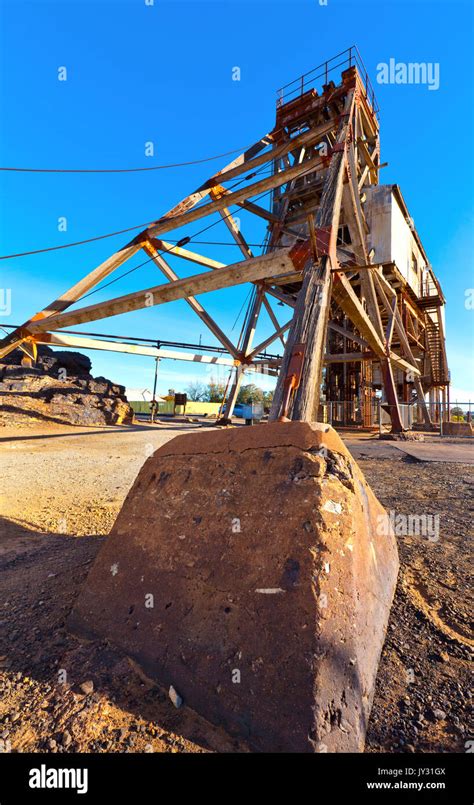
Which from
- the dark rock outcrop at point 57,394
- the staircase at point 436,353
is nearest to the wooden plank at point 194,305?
the dark rock outcrop at point 57,394

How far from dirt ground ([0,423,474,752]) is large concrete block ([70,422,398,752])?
0.31 feet

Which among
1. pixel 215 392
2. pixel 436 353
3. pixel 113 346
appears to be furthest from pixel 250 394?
pixel 113 346

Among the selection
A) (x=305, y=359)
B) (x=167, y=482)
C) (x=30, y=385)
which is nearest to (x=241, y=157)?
(x=305, y=359)

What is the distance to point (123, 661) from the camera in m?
1.50

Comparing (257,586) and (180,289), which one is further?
(180,289)

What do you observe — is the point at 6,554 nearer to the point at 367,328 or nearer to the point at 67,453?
the point at 67,453

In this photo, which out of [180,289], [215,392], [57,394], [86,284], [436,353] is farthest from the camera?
[215,392]

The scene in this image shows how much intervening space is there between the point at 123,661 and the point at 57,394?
1589 cm

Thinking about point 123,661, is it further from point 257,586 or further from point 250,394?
point 250,394

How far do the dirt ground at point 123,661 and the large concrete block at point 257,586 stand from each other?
0.10 meters

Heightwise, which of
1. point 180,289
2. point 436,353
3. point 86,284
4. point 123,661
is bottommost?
point 123,661

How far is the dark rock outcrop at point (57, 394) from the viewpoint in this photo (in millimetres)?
14250

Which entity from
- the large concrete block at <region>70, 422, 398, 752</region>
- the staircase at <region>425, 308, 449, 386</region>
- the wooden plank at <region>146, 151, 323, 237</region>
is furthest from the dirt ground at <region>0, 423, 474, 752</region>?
the staircase at <region>425, 308, 449, 386</region>

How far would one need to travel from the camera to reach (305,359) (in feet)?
11.6
